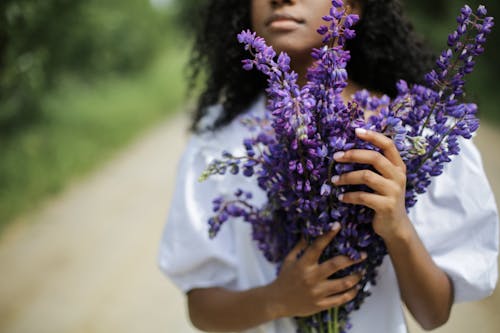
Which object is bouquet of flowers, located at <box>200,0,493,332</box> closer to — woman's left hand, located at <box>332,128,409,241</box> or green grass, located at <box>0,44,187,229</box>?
woman's left hand, located at <box>332,128,409,241</box>

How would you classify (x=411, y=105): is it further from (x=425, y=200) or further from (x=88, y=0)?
(x=88, y=0)

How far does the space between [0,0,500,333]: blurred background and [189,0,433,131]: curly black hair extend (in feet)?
0.55

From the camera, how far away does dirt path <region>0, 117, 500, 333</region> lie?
13.1 feet

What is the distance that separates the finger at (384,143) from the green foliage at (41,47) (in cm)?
361

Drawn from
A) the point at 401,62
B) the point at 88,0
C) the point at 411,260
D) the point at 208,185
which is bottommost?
the point at 411,260

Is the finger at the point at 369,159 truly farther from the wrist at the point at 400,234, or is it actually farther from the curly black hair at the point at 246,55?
the curly black hair at the point at 246,55

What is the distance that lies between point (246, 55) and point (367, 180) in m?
0.86

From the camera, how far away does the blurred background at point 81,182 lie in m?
4.16

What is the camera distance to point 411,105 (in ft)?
3.97

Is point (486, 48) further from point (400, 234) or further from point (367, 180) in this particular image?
point (367, 180)

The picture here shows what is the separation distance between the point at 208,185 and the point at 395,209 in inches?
27.2

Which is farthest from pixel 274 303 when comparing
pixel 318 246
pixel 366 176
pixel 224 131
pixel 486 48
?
pixel 486 48

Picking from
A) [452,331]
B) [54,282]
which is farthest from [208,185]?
[54,282]

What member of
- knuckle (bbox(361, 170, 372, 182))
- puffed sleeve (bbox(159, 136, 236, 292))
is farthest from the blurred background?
knuckle (bbox(361, 170, 372, 182))
